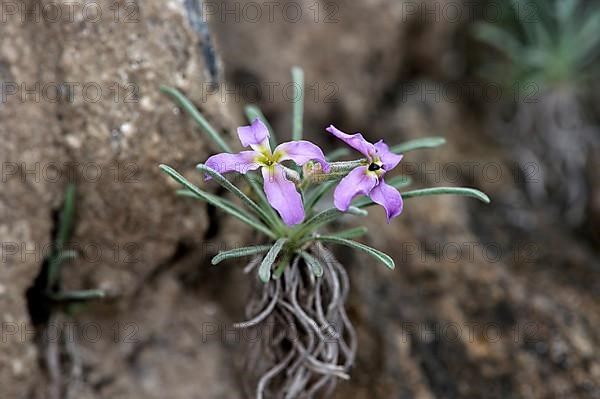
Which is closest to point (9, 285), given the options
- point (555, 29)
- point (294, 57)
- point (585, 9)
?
point (294, 57)

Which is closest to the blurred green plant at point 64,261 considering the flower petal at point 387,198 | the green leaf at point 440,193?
the green leaf at point 440,193

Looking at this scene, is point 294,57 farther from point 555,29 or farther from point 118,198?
point 555,29

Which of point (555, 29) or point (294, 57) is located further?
→ point (555, 29)

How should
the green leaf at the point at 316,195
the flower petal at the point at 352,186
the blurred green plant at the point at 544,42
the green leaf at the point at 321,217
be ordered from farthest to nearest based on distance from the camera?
the blurred green plant at the point at 544,42 → the green leaf at the point at 316,195 → the green leaf at the point at 321,217 → the flower petal at the point at 352,186

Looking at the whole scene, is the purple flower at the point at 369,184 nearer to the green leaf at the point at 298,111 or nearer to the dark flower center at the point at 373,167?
the dark flower center at the point at 373,167

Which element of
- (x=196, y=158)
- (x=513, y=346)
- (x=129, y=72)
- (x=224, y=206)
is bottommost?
(x=513, y=346)

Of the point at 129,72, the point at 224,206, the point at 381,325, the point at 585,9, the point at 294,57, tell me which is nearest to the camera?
the point at 224,206

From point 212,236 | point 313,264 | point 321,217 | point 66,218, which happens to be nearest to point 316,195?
point 321,217
